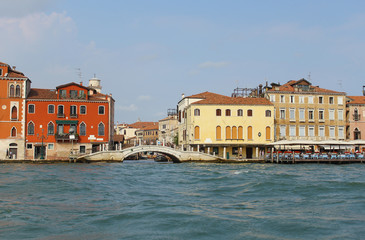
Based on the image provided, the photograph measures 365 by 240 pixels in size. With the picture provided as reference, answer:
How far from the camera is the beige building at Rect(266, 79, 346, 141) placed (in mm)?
47250

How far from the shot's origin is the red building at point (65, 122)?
43375mm

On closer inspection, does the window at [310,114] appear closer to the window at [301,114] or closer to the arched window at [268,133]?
the window at [301,114]

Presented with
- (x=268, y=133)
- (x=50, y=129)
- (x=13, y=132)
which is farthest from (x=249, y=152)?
(x=13, y=132)

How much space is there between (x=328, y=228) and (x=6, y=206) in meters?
10.9

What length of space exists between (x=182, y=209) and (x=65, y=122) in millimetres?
31125

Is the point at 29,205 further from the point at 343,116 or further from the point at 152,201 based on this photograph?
the point at 343,116

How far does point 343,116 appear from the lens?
159 ft

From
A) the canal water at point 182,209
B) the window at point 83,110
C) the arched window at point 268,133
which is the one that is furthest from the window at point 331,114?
the window at point 83,110

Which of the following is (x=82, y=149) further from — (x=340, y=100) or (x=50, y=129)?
(x=340, y=100)

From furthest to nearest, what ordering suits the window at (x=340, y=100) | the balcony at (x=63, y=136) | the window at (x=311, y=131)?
the window at (x=340, y=100) < the window at (x=311, y=131) < the balcony at (x=63, y=136)

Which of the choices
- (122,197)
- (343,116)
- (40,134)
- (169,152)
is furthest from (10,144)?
(343,116)

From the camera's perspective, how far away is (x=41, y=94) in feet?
147

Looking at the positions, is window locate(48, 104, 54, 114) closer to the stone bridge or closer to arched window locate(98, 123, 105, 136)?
arched window locate(98, 123, 105, 136)

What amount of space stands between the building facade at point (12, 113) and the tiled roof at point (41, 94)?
147cm
